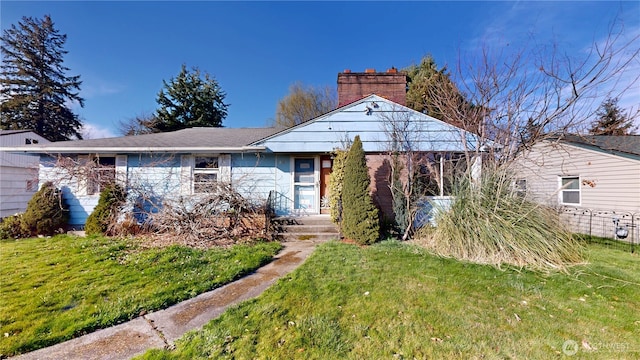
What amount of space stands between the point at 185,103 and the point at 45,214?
693 inches

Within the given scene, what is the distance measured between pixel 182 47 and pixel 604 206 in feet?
62.5

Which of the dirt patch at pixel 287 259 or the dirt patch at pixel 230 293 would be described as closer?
the dirt patch at pixel 230 293

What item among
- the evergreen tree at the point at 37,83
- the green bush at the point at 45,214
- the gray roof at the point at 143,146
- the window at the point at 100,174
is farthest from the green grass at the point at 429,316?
the evergreen tree at the point at 37,83

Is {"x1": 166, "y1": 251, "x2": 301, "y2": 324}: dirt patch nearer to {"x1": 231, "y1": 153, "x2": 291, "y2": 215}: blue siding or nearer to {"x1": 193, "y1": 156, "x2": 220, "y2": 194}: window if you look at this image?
{"x1": 231, "y1": 153, "x2": 291, "y2": 215}: blue siding

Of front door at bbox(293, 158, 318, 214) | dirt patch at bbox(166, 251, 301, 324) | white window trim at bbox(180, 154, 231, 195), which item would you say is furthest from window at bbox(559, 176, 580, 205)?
white window trim at bbox(180, 154, 231, 195)

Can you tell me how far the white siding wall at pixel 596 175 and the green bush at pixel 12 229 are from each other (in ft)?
49.6

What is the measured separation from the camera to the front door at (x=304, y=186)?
27.8 feet

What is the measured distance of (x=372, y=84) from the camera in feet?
30.0

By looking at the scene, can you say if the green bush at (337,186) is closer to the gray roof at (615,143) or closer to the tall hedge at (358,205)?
the tall hedge at (358,205)

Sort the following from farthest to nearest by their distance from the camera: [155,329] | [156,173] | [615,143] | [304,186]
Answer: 1. [615,143]
2. [304,186]
3. [156,173]
4. [155,329]

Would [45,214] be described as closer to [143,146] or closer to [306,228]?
[143,146]

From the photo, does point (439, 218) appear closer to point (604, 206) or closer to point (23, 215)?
point (604, 206)

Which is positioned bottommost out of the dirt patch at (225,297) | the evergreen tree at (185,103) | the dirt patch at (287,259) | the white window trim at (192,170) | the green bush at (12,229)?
the dirt patch at (225,297)

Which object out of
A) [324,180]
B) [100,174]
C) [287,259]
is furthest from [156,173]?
[287,259]
